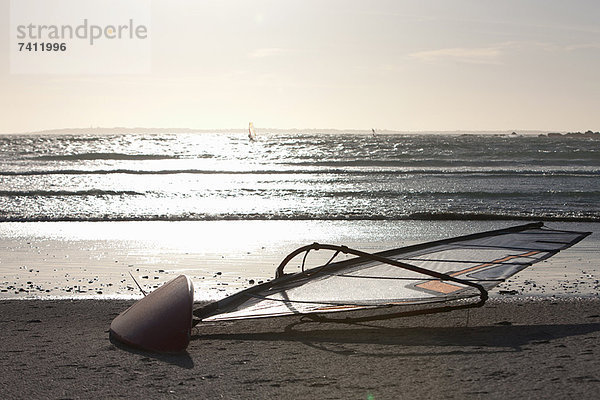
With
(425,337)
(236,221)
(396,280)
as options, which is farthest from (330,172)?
(425,337)

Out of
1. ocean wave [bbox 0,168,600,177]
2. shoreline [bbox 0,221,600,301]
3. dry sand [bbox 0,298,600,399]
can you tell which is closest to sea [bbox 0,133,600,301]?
shoreline [bbox 0,221,600,301]

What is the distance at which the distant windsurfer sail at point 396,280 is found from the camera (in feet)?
16.0

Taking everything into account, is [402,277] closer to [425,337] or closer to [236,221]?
[425,337]

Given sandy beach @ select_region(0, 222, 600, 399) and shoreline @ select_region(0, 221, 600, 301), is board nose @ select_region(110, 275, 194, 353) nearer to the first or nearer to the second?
sandy beach @ select_region(0, 222, 600, 399)

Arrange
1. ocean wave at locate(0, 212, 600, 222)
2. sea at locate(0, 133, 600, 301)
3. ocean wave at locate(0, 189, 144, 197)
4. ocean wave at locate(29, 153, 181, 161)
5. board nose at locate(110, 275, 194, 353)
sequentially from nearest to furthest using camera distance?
1. board nose at locate(110, 275, 194, 353)
2. sea at locate(0, 133, 600, 301)
3. ocean wave at locate(0, 212, 600, 222)
4. ocean wave at locate(0, 189, 144, 197)
5. ocean wave at locate(29, 153, 181, 161)

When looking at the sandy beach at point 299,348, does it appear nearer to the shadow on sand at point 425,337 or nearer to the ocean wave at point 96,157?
the shadow on sand at point 425,337

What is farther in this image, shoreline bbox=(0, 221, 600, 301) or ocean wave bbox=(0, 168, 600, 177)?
ocean wave bbox=(0, 168, 600, 177)

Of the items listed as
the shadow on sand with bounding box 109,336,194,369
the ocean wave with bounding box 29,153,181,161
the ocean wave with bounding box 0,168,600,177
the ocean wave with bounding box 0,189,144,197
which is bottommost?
the shadow on sand with bounding box 109,336,194,369

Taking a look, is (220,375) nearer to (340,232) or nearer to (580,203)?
(340,232)

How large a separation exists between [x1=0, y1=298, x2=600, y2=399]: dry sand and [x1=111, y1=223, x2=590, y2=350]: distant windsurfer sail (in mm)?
196

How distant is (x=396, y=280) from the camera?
5.61 m

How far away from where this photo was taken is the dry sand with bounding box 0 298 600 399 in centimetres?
380

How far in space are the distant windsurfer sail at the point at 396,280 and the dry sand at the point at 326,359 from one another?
0.64ft

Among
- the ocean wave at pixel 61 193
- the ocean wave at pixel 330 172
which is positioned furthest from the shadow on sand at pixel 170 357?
the ocean wave at pixel 330 172
